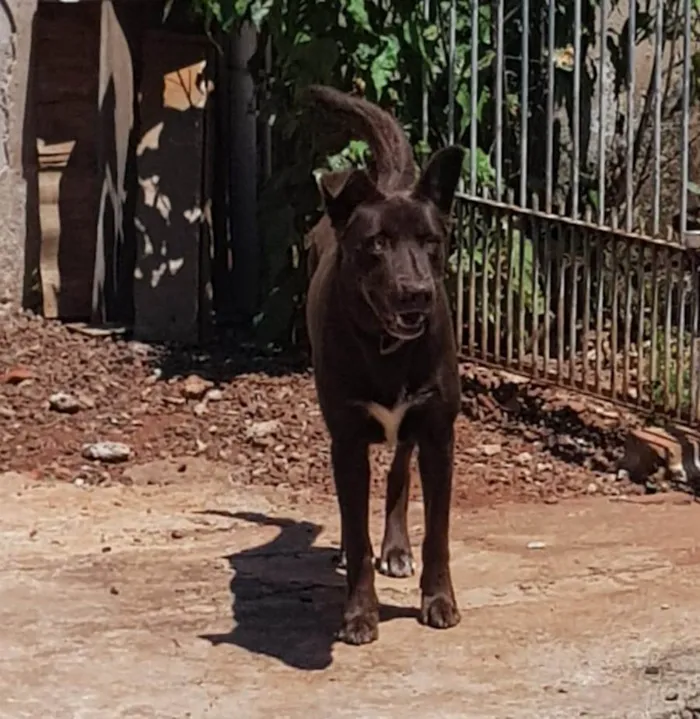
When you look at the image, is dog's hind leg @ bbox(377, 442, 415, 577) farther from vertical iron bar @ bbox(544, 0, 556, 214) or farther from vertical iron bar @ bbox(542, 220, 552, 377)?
vertical iron bar @ bbox(544, 0, 556, 214)

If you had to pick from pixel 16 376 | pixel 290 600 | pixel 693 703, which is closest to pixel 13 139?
pixel 16 376

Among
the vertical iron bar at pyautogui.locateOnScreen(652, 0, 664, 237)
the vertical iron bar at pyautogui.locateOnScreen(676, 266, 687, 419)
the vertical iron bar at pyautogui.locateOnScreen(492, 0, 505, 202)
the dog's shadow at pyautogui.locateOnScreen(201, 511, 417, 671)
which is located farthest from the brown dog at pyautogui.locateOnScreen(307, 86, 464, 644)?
the vertical iron bar at pyautogui.locateOnScreen(492, 0, 505, 202)

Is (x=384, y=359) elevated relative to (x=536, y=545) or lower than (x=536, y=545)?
elevated

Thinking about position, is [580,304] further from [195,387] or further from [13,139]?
[13,139]

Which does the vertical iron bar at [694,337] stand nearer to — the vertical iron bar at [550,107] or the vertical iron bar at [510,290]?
the vertical iron bar at [550,107]

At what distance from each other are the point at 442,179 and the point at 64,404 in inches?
122

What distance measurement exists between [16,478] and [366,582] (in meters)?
2.28

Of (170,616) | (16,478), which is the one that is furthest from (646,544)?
(16,478)

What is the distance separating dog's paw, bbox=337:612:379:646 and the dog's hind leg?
60cm

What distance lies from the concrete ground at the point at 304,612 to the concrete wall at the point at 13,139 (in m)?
2.22

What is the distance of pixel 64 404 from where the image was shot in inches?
299

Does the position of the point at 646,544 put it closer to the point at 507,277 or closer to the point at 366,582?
the point at 366,582

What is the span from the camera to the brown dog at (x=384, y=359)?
16.0 feet

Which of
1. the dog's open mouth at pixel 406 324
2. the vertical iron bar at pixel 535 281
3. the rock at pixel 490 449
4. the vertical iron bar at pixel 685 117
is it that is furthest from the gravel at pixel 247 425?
the dog's open mouth at pixel 406 324
